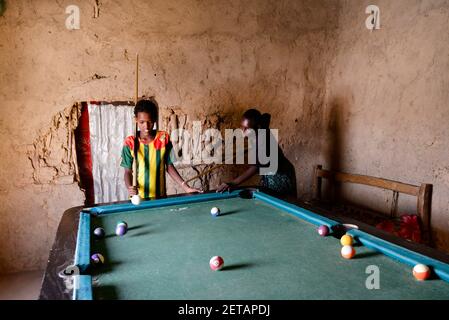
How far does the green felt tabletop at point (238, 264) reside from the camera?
44.7 inches

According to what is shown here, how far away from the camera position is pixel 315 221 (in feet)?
6.07

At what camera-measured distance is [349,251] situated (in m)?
1.40

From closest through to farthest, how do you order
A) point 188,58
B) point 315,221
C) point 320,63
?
1. point 315,221
2. point 188,58
3. point 320,63

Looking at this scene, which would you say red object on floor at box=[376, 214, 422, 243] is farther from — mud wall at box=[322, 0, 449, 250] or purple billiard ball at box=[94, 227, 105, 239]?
purple billiard ball at box=[94, 227, 105, 239]

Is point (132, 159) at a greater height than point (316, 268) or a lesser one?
greater

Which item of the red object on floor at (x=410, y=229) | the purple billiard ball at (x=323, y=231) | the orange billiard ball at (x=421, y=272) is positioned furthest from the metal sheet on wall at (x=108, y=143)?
the orange billiard ball at (x=421, y=272)

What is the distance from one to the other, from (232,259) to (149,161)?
65.3 inches

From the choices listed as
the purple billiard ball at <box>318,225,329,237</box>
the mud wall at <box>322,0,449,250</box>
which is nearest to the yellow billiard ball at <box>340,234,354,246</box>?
the purple billiard ball at <box>318,225,329,237</box>

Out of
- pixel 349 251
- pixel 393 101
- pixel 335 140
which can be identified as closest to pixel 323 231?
pixel 349 251

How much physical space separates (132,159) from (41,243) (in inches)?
57.6

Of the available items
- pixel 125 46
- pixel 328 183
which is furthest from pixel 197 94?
pixel 328 183

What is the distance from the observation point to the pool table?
113cm
